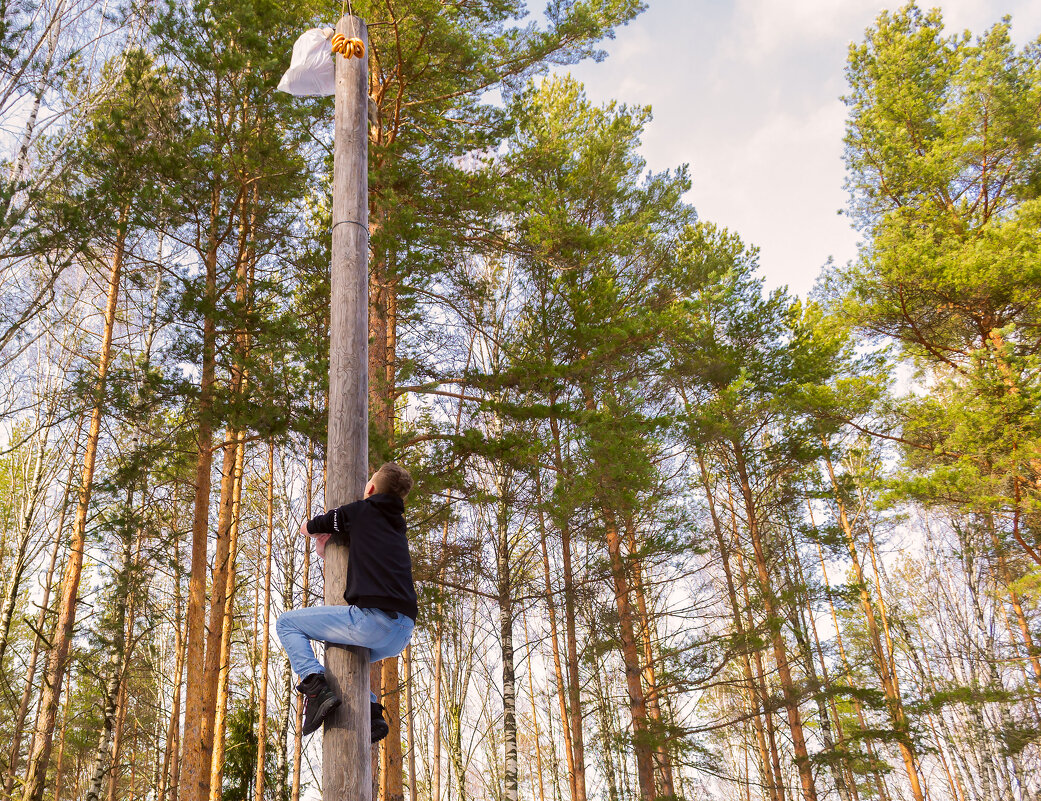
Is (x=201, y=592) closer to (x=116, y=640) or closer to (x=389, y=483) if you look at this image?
(x=116, y=640)

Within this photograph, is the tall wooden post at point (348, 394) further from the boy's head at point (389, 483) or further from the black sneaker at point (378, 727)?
the black sneaker at point (378, 727)

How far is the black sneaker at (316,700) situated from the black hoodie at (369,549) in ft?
1.03

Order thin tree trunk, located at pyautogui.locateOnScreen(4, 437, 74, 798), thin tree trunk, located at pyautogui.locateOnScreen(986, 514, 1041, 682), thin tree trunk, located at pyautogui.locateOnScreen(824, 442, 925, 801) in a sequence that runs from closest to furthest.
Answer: thin tree trunk, located at pyautogui.locateOnScreen(4, 437, 74, 798) < thin tree trunk, located at pyautogui.locateOnScreen(986, 514, 1041, 682) < thin tree trunk, located at pyautogui.locateOnScreen(824, 442, 925, 801)

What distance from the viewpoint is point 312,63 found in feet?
12.6

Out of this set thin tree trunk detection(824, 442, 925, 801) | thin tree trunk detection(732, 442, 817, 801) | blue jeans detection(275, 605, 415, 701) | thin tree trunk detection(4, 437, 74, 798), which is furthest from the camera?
thin tree trunk detection(824, 442, 925, 801)

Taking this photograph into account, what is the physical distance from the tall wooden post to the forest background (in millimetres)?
4339

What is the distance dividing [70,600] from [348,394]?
9.23 metres

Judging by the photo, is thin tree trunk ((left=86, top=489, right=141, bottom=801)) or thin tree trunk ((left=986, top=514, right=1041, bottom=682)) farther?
thin tree trunk ((left=986, top=514, right=1041, bottom=682))

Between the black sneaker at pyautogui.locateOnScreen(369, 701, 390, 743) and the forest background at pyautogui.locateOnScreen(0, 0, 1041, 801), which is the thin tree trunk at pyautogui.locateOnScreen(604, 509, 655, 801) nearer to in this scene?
the forest background at pyautogui.locateOnScreen(0, 0, 1041, 801)

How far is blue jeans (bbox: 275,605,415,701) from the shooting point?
2.68m

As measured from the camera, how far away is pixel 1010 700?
11750 millimetres

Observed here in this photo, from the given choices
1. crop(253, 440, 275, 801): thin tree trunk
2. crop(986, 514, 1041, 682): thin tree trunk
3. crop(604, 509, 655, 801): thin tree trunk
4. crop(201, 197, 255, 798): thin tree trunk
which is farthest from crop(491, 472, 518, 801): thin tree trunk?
crop(986, 514, 1041, 682): thin tree trunk

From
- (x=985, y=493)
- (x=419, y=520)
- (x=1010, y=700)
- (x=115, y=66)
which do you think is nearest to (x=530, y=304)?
(x=419, y=520)

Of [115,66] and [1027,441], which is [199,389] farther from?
[1027,441]
